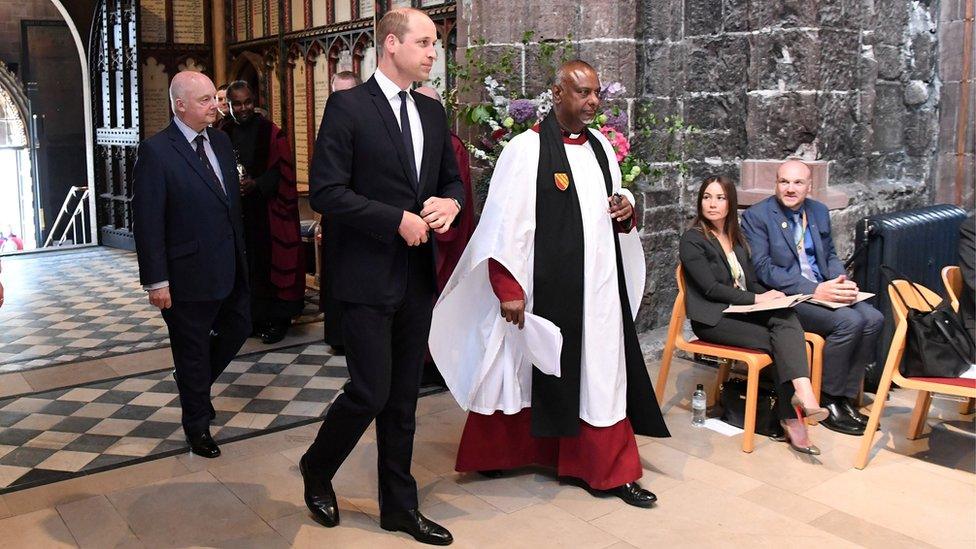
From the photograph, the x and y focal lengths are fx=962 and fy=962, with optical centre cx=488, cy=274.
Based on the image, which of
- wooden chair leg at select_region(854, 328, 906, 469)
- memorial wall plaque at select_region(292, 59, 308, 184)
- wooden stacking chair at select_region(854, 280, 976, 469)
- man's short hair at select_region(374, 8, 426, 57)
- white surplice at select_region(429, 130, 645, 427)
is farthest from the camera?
memorial wall plaque at select_region(292, 59, 308, 184)

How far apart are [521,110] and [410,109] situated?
1.87 meters

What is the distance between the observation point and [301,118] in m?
9.18

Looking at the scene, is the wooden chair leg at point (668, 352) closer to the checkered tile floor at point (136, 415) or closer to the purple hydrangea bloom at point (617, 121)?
the purple hydrangea bloom at point (617, 121)

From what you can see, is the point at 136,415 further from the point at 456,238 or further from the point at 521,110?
the point at 521,110

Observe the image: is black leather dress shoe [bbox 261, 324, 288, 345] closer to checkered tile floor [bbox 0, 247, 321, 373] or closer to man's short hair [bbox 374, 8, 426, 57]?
checkered tile floor [bbox 0, 247, 321, 373]

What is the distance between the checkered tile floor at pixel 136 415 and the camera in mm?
4031

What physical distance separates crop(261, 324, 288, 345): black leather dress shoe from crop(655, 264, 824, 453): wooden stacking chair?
2588mm

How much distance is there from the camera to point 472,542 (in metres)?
3.21

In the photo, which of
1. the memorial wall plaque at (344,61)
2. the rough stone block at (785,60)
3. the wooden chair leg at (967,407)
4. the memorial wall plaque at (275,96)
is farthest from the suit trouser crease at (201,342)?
the memorial wall plaque at (275,96)

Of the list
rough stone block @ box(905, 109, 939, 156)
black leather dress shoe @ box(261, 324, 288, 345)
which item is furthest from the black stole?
rough stone block @ box(905, 109, 939, 156)

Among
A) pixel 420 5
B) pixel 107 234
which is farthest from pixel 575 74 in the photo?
pixel 107 234

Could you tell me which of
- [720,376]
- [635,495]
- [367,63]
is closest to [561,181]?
[635,495]

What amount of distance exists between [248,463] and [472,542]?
1.19 m

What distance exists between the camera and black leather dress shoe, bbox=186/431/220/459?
13.3 feet
